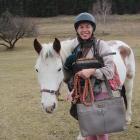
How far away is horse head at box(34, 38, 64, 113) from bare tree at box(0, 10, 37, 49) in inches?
1528

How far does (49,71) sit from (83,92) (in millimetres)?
438

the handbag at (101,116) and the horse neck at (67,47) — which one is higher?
the horse neck at (67,47)

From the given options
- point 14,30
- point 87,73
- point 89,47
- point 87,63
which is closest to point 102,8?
point 14,30

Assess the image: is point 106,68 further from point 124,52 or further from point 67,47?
point 124,52

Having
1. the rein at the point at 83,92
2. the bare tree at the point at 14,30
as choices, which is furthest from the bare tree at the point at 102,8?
the rein at the point at 83,92

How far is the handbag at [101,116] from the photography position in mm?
4152

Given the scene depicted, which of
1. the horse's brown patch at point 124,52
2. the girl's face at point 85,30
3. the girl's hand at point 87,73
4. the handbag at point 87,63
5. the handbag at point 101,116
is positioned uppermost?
the girl's face at point 85,30

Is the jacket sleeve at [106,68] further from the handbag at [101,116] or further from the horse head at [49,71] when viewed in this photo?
the horse head at [49,71]

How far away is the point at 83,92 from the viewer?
14.0 feet

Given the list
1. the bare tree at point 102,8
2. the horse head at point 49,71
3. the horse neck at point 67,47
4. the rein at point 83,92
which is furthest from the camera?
the bare tree at point 102,8

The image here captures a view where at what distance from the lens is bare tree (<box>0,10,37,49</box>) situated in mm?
44175

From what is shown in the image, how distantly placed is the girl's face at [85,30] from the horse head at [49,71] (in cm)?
31

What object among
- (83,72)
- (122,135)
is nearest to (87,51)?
(83,72)

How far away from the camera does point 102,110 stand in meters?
4.16
